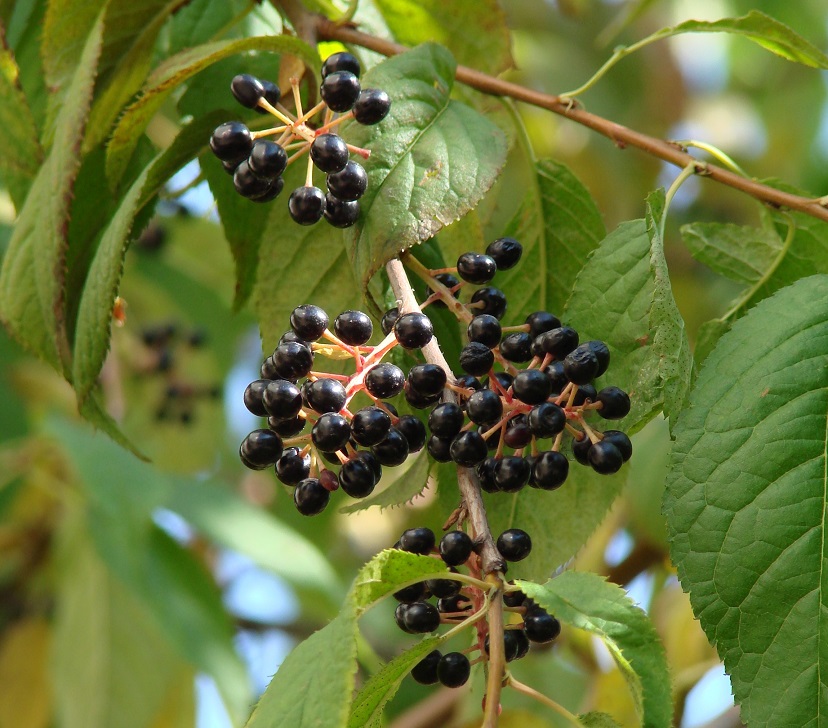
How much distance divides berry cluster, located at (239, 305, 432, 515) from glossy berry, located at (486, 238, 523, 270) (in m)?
0.21

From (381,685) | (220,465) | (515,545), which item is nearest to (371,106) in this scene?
(515,545)

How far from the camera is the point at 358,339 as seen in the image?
1055mm

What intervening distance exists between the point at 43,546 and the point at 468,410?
2.91 meters

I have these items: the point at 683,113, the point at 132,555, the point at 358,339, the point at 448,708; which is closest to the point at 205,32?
the point at 358,339

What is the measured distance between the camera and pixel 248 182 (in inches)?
43.8

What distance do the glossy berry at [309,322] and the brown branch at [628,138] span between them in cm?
43

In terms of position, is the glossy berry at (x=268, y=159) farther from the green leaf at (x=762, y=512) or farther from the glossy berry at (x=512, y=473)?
the green leaf at (x=762, y=512)

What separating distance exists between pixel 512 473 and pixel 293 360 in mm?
233

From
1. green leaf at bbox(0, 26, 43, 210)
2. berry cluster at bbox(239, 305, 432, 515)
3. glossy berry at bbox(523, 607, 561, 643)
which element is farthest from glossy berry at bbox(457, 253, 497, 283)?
green leaf at bbox(0, 26, 43, 210)

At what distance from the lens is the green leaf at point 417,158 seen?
1034mm

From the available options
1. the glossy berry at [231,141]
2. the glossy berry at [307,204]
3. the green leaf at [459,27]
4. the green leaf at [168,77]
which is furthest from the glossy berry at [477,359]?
the green leaf at [459,27]

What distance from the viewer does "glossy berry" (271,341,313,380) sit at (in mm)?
1017

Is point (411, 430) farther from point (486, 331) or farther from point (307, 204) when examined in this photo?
point (307, 204)

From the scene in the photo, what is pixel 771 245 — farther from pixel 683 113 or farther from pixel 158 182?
pixel 683 113
